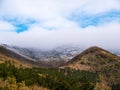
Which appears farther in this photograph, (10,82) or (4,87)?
(10,82)

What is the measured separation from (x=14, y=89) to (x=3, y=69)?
59385mm

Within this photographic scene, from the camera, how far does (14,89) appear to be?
140125 millimetres

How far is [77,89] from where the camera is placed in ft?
619

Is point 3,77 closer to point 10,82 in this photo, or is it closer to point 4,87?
point 10,82

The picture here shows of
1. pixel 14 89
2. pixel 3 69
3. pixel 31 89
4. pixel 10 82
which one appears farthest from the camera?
pixel 3 69

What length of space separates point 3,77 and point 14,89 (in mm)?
44873

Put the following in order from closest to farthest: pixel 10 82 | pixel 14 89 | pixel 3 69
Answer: pixel 14 89, pixel 10 82, pixel 3 69

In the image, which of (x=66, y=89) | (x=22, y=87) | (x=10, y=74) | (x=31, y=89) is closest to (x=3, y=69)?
(x=10, y=74)

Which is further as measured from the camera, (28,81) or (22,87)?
(28,81)

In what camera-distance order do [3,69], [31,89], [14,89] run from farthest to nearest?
1. [3,69]
2. [31,89]
3. [14,89]

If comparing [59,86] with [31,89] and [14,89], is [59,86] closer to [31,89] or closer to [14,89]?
[31,89]

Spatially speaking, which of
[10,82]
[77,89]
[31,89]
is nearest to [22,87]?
[10,82]

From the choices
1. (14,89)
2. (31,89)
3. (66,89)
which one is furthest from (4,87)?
(66,89)

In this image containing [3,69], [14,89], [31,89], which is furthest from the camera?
[3,69]
